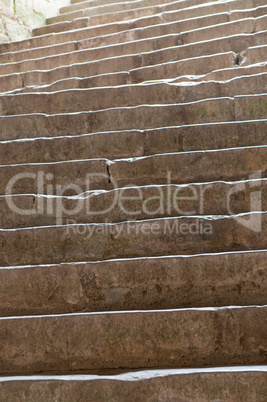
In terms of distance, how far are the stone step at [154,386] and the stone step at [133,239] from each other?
78 centimetres

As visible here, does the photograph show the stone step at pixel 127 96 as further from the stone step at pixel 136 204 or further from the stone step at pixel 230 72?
the stone step at pixel 136 204

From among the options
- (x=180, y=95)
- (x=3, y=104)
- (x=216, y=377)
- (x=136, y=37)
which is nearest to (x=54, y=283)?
(x=216, y=377)

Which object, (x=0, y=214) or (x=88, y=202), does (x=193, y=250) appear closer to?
(x=88, y=202)

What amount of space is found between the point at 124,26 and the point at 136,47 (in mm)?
988

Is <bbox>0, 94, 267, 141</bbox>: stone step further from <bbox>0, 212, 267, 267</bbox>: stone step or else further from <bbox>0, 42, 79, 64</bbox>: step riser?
<bbox>0, 42, 79, 64</bbox>: step riser

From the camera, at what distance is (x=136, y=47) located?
5.24 metres

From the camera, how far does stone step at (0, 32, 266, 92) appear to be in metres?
4.61

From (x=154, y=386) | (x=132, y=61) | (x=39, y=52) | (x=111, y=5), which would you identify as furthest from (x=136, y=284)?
(x=111, y=5)

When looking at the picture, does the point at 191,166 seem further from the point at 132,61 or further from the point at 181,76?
the point at 132,61

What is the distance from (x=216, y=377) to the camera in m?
1.64

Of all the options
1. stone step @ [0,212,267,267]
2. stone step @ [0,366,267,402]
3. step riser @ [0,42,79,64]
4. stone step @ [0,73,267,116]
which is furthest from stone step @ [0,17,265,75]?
stone step @ [0,366,267,402]

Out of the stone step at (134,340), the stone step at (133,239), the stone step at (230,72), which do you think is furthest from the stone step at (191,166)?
the stone step at (230,72)

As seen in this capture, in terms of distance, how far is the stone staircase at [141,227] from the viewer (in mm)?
1816

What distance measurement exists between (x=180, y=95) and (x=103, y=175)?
1.29 metres
